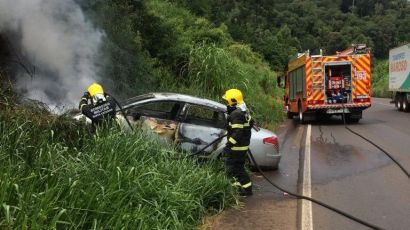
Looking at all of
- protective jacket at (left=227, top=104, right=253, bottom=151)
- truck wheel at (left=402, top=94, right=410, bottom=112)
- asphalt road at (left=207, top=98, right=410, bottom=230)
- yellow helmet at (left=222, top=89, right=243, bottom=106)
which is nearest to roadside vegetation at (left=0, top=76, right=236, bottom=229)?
protective jacket at (left=227, top=104, right=253, bottom=151)

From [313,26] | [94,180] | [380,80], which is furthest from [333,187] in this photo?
[313,26]

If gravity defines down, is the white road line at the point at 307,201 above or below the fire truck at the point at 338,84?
below

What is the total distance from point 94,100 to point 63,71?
2214 mm

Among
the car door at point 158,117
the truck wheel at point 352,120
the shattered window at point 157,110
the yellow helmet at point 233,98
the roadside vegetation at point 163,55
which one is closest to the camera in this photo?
the yellow helmet at point 233,98

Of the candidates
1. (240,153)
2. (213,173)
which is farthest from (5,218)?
(240,153)

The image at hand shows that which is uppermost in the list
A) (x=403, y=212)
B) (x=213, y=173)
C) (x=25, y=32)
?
(x=25, y=32)

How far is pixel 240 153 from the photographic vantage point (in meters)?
7.47

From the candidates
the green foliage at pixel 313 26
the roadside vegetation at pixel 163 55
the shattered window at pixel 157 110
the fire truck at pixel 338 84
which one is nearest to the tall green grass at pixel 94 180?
the shattered window at pixel 157 110

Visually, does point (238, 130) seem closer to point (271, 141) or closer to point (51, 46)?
point (271, 141)

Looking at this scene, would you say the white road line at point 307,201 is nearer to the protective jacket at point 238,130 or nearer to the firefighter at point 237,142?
the firefighter at point 237,142

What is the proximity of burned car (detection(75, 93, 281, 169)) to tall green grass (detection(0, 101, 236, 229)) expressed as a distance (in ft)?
3.15

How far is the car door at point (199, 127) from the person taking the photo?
846 centimetres

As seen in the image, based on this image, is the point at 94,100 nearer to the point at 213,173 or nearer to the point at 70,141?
the point at 70,141

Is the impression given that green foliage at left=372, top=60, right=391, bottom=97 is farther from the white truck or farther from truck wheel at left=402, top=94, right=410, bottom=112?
truck wheel at left=402, top=94, right=410, bottom=112
